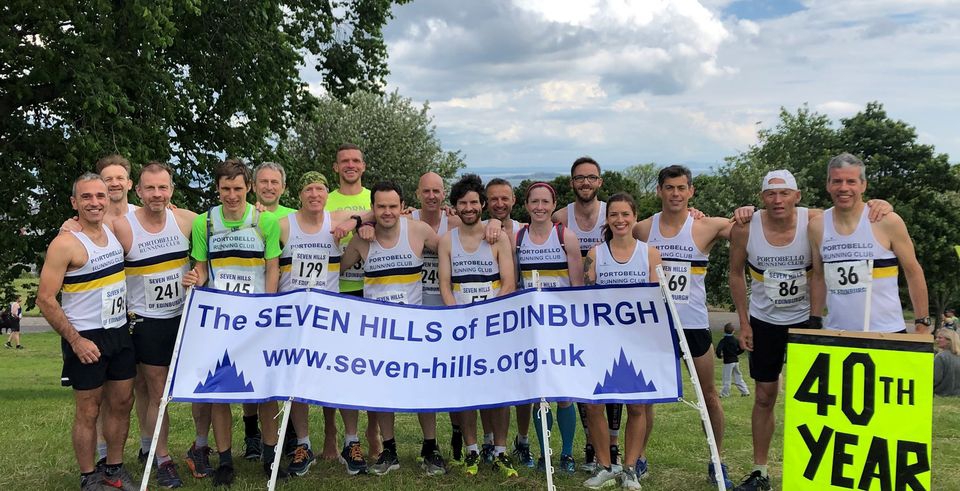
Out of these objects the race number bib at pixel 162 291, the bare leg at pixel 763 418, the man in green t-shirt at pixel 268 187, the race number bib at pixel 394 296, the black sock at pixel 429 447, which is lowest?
the black sock at pixel 429 447

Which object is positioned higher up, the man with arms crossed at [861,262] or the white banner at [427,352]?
the man with arms crossed at [861,262]

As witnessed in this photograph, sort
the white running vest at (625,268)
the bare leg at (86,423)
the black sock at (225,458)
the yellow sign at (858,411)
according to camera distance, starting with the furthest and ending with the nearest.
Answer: the black sock at (225,458) → the white running vest at (625,268) → the bare leg at (86,423) → the yellow sign at (858,411)

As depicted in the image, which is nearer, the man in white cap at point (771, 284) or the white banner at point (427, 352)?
the white banner at point (427, 352)

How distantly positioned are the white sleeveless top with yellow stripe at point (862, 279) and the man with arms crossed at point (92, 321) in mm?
5279

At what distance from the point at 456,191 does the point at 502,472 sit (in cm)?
237

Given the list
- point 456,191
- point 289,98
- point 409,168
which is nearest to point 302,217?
point 456,191

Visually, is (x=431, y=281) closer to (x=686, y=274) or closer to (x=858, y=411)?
(x=686, y=274)

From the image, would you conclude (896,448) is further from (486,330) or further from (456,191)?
(456,191)

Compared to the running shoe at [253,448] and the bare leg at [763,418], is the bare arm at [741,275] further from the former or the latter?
the running shoe at [253,448]

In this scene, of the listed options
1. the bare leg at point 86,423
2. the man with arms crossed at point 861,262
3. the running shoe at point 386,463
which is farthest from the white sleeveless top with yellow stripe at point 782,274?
the bare leg at point 86,423

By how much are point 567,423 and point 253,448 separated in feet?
9.34

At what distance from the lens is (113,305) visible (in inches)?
211

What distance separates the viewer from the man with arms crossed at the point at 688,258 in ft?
18.9

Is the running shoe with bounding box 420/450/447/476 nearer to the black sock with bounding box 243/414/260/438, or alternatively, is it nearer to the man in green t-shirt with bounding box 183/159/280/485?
the man in green t-shirt with bounding box 183/159/280/485
